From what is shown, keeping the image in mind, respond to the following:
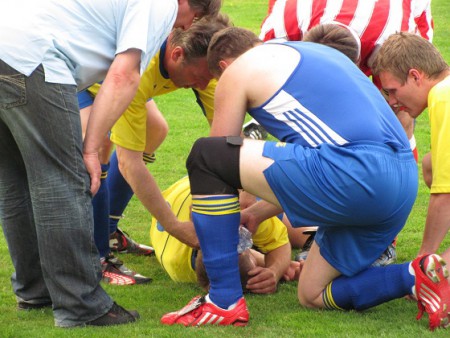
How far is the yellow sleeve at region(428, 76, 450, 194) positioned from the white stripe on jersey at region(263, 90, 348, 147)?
515mm

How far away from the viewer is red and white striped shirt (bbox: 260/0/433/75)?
534cm

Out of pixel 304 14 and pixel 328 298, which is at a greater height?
pixel 304 14

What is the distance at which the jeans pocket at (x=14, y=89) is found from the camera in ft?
12.2

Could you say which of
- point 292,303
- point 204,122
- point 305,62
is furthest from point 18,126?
point 204,122

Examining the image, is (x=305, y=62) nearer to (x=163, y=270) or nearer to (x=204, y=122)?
(x=163, y=270)

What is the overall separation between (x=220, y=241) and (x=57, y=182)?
0.76m

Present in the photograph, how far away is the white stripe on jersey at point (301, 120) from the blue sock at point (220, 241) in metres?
0.41

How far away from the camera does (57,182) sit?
3.78m

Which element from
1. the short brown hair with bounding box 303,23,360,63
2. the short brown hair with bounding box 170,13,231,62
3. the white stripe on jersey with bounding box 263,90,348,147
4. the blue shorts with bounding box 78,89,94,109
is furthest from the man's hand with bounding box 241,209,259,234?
the blue shorts with bounding box 78,89,94,109

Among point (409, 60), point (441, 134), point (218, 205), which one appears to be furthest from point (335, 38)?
point (218, 205)

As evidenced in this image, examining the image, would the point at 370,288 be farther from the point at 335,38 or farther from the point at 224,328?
the point at 335,38

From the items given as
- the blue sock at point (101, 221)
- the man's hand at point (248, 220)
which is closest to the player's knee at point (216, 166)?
the man's hand at point (248, 220)

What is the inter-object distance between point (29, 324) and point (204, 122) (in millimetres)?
5593

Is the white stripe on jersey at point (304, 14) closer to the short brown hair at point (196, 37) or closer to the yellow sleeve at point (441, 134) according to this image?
the short brown hair at point (196, 37)
